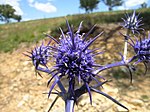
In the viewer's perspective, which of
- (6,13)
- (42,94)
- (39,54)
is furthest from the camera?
(6,13)

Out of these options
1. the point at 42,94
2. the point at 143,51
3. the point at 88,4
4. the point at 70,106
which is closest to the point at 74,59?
the point at 70,106

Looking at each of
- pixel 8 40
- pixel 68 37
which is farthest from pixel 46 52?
pixel 8 40

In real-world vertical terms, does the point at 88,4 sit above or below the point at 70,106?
above

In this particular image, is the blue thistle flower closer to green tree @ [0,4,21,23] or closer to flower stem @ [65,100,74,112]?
flower stem @ [65,100,74,112]

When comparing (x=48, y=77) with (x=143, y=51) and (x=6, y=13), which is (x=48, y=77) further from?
(x=6, y=13)

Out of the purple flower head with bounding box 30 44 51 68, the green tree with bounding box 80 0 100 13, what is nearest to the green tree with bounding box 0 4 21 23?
the green tree with bounding box 80 0 100 13

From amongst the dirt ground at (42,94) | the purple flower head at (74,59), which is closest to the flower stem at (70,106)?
the purple flower head at (74,59)

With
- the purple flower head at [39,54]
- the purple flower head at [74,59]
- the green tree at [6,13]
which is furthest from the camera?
the green tree at [6,13]

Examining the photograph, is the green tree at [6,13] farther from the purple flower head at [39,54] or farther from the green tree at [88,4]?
the purple flower head at [39,54]

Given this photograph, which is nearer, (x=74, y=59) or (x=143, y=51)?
(x=74, y=59)
